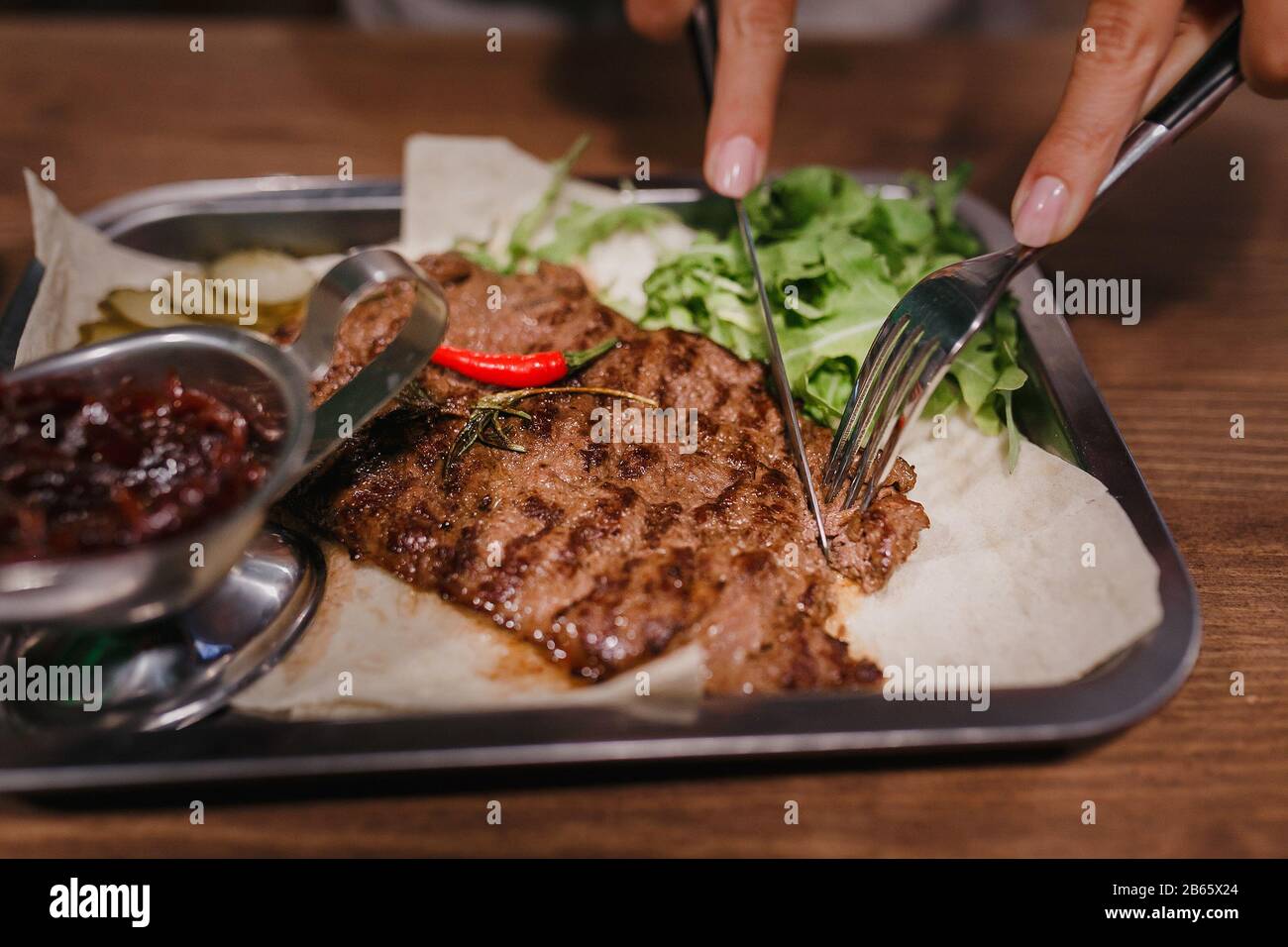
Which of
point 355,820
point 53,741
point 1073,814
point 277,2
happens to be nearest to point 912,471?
point 1073,814

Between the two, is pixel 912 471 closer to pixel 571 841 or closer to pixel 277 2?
pixel 571 841

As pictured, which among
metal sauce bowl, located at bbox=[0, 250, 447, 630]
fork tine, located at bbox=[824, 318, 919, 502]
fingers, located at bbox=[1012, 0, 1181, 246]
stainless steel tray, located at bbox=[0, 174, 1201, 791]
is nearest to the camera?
metal sauce bowl, located at bbox=[0, 250, 447, 630]

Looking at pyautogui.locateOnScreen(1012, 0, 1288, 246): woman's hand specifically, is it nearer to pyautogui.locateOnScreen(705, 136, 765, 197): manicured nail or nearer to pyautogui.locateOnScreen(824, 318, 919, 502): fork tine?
pyautogui.locateOnScreen(824, 318, 919, 502): fork tine

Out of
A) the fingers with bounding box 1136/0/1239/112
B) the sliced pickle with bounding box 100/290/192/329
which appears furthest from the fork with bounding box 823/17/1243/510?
the sliced pickle with bounding box 100/290/192/329

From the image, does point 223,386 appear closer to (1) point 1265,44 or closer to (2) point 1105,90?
(2) point 1105,90

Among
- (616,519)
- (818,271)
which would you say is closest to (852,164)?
(818,271)
